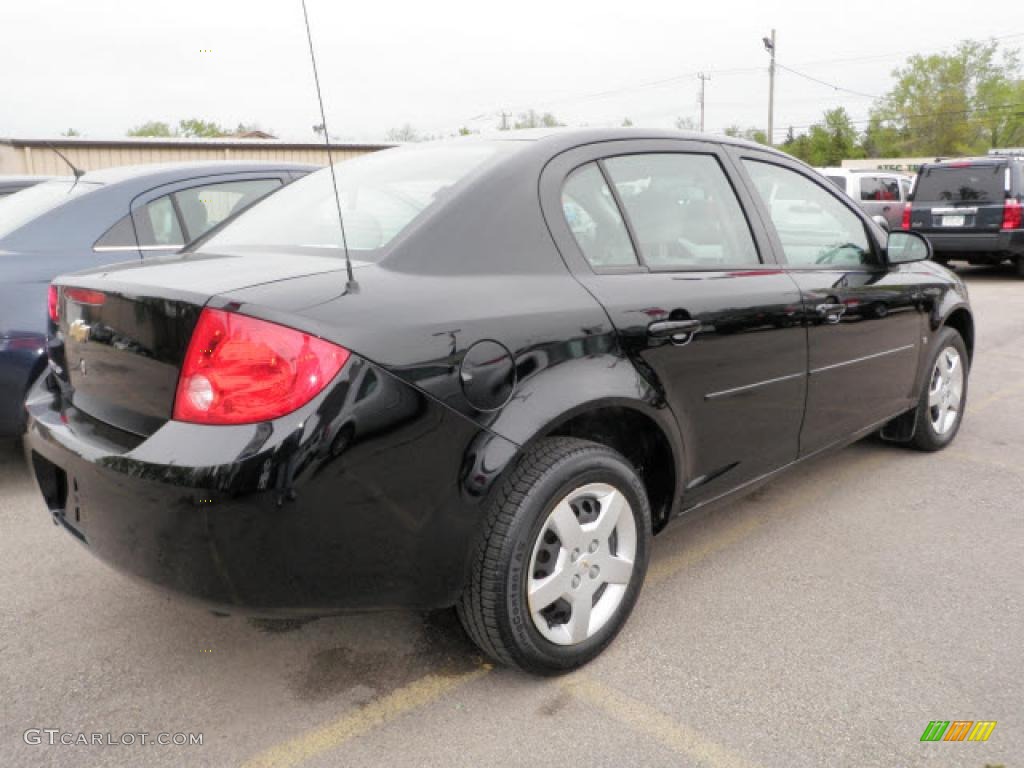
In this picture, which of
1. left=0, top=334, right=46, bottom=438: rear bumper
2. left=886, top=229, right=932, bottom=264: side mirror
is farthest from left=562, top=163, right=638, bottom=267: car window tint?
left=0, top=334, right=46, bottom=438: rear bumper

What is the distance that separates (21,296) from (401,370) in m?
2.59

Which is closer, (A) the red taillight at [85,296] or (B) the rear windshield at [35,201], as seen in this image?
(A) the red taillight at [85,296]

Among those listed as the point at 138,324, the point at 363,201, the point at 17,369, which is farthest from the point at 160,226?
the point at 138,324

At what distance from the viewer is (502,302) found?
226cm

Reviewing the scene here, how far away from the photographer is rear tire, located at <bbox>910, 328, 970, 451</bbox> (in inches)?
172

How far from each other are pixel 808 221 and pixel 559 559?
79.8 inches

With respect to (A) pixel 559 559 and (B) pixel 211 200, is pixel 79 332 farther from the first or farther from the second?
(B) pixel 211 200

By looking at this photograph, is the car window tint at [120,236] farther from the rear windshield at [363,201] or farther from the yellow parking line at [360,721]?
the yellow parking line at [360,721]

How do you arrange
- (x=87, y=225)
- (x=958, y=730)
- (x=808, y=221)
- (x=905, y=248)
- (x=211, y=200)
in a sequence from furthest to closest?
(x=211, y=200), (x=87, y=225), (x=905, y=248), (x=808, y=221), (x=958, y=730)

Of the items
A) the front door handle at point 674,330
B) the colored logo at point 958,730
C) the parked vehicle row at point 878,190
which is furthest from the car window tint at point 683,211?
the parked vehicle row at point 878,190

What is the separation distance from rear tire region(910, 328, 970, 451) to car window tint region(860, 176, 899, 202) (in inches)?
528

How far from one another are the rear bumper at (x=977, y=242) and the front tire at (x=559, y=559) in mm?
11460

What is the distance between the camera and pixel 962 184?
42.0ft

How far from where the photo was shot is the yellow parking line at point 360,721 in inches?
83.7
